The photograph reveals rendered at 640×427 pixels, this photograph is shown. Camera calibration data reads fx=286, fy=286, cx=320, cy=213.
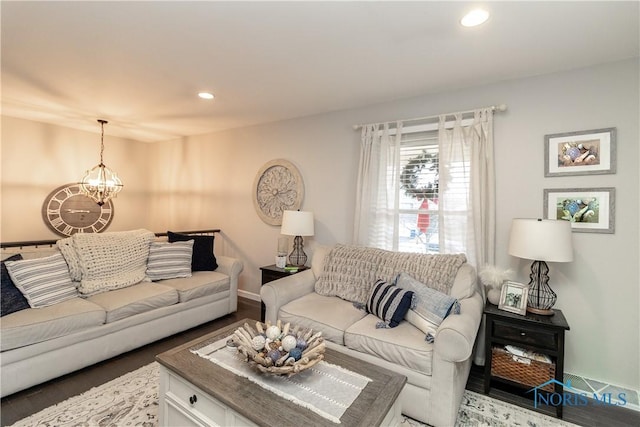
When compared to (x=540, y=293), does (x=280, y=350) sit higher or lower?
lower

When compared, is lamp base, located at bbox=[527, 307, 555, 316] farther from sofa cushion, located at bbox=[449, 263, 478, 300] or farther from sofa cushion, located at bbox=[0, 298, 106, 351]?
sofa cushion, located at bbox=[0, 298, 106, 351]

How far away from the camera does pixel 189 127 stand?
14.6ft

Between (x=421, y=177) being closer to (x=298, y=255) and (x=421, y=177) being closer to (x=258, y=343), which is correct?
(x=298, y=255)

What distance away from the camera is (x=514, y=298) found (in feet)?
7.18

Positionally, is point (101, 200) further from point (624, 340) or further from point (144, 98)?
point (624, 340)

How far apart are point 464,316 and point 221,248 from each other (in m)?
3.74

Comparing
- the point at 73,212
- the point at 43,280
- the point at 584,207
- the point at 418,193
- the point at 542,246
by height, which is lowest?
the point at 43,280

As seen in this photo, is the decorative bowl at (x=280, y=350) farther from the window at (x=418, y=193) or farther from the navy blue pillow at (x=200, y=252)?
the navy blue pillow at (x=200, y=252)

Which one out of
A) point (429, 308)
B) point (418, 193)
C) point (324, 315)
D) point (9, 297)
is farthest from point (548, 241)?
point (9, 297)

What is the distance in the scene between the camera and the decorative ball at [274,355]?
4.66 feet

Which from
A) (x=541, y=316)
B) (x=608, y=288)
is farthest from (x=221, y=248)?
(x=608, y=288)

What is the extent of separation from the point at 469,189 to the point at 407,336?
1.48 m

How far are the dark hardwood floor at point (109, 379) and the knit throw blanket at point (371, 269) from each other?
84cm

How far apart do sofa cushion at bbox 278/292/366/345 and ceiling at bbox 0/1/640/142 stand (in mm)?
2041
